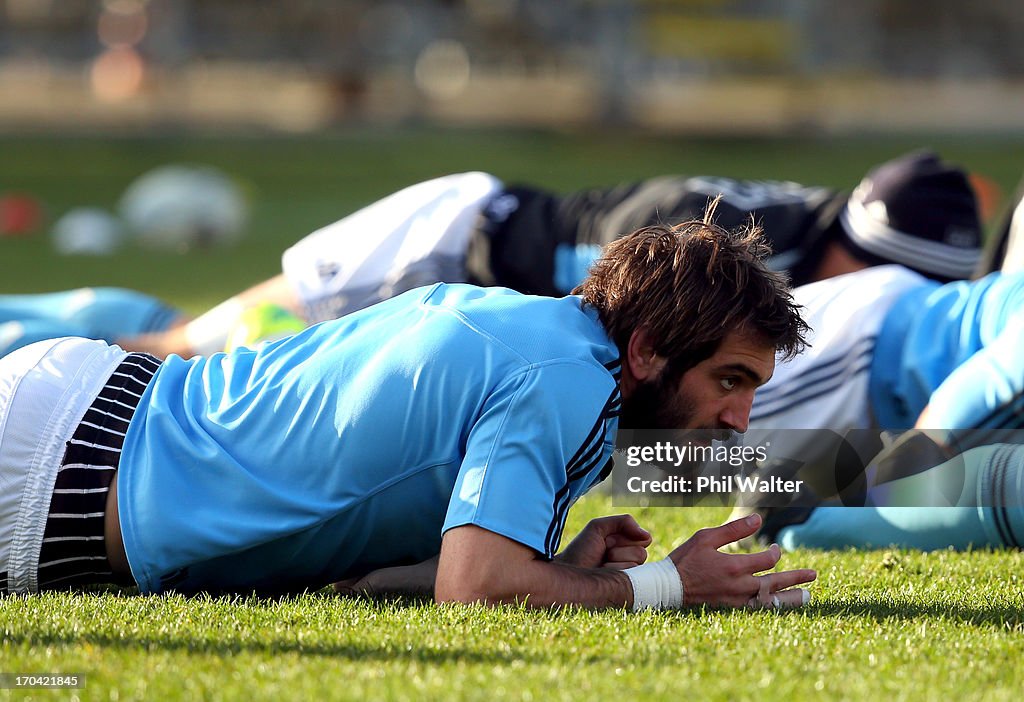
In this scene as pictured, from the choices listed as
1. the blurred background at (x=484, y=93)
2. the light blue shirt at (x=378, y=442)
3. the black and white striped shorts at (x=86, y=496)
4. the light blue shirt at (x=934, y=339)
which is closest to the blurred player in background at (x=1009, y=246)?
the light blue shirt at (x=934, y=339)

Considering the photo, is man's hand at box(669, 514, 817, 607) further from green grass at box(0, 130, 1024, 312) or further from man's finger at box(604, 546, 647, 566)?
green grass at box(0, 130, 1024, 312)

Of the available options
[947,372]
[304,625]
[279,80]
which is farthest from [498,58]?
[304,625]

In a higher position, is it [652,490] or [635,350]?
[635,350]

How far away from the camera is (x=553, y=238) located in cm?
578

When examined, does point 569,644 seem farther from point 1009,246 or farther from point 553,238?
point 1009,246

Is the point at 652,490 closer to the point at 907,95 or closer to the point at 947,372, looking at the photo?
the point at 947,372

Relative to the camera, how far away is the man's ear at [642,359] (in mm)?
3252

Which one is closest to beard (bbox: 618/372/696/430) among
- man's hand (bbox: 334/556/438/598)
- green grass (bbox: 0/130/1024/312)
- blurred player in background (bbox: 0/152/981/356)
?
man's hand (bbox: 334/556/438/598)

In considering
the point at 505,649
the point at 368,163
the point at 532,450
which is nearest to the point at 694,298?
the point at 532,450

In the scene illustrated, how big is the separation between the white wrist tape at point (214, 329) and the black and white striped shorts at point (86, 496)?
2.30 m

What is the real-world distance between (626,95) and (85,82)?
879cm

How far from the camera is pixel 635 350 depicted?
3.26 metres

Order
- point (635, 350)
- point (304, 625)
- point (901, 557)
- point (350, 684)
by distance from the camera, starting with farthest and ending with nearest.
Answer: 1. point (901, 557)
2. point (635, 350)
3. point (304, 625)
4. point (350, 684)

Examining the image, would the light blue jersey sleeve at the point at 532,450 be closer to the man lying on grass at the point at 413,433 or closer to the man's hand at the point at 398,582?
the man lying on grass at the point at 413,433
